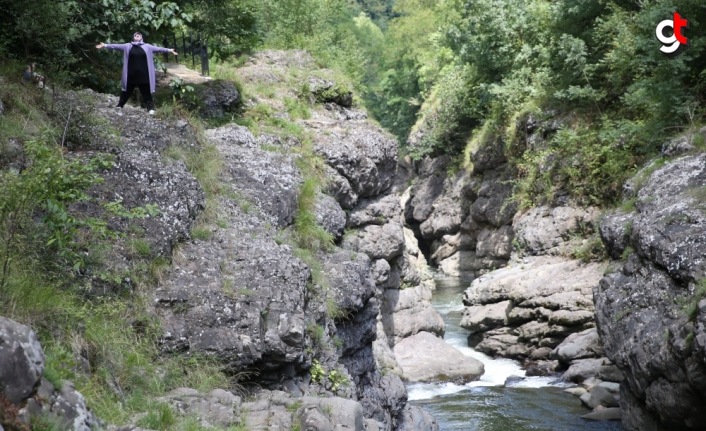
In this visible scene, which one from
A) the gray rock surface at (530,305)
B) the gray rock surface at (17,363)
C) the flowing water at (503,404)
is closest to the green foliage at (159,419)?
the gray rock surface at (17,363)

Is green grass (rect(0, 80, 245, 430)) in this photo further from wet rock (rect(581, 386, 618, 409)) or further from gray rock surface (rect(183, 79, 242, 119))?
wet rock (rect(581, 386, 618, 409))

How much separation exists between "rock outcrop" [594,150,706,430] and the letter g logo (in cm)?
384

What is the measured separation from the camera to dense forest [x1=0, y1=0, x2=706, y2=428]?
7371mm

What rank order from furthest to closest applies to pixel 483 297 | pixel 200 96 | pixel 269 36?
pixel 269 36, pixel 483 297, pixel 200 96

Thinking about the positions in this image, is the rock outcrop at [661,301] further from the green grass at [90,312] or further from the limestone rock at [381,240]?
the green grass at [90,312]

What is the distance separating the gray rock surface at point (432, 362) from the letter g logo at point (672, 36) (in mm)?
10010

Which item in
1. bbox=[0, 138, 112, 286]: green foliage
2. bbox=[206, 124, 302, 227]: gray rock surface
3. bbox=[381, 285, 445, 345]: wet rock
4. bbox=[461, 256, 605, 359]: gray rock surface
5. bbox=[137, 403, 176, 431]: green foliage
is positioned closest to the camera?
bbox=[137, 403, 176, 431]: green foliage

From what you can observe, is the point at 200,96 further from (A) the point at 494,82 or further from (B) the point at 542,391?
(A) the point at 494,82

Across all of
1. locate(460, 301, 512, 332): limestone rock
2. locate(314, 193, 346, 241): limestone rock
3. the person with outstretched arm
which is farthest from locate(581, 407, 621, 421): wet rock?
the person with outstretched arm

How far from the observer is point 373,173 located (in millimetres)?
17062

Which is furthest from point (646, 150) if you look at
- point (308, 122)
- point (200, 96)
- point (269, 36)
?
point (269, 36)

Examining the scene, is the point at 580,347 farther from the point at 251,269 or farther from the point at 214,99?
the point at 251,269

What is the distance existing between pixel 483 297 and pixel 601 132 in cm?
654

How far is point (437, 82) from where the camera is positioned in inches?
1639
